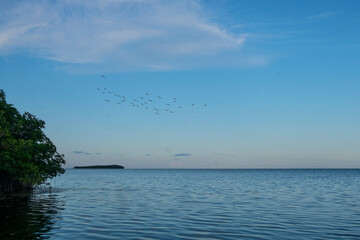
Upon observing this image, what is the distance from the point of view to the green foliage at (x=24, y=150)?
40.2 m

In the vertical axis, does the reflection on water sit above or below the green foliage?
below

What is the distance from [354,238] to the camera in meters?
21.1

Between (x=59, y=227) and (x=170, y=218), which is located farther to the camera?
(x=170, y=218)

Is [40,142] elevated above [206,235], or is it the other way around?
[40,142]

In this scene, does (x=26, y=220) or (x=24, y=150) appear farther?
A: (x=24, y=150)

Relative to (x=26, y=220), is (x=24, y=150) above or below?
above

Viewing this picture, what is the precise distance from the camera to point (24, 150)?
44.2 m

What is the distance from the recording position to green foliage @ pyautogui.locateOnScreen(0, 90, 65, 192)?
40.2 m

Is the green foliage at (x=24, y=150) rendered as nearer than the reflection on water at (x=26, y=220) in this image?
No

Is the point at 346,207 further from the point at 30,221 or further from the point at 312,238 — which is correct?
the point at 30,221

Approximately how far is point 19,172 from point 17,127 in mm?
7175

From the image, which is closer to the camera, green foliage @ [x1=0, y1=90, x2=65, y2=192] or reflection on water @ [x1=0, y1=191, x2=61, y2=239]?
reflection on water @ [x1=0, y1=191, x2=61, y2=239]

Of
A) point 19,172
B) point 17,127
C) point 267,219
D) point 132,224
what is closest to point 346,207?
point 267,219

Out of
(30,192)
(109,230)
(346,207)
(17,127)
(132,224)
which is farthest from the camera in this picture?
(30,192)
